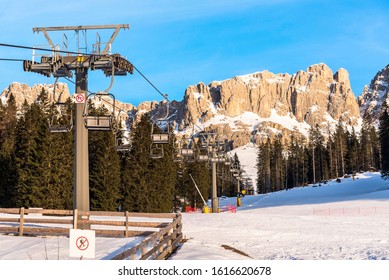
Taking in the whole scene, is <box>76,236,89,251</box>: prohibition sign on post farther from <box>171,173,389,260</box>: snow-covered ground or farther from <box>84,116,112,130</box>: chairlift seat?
<box>84,116,112,130</box>: chairlift seat

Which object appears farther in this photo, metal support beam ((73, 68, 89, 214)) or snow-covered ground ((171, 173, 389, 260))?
metal support beam ((73, 68, 89, 214))

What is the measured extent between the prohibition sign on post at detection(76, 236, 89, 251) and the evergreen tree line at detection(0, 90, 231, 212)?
111 ft

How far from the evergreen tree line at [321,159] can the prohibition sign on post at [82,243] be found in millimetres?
111093

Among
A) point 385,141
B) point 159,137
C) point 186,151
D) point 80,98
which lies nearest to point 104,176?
point 186,151

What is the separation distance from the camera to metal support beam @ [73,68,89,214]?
20.7 metres

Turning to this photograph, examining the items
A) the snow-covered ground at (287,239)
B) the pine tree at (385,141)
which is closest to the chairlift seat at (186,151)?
the snow-covered ground at (287,239)

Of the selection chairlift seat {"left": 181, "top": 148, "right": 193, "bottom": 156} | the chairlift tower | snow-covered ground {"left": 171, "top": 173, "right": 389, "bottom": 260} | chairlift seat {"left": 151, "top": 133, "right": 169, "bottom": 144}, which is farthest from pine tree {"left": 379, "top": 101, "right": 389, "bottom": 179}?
the chairlift tower

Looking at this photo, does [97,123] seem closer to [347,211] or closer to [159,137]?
[159,137]

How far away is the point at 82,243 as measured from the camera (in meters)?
10.7

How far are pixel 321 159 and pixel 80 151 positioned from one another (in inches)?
4486

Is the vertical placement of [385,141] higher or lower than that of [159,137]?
higher

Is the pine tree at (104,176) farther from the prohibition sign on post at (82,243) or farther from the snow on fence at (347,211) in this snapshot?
the prohibition sign on post at (82,243)

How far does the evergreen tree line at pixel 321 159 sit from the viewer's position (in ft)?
406
